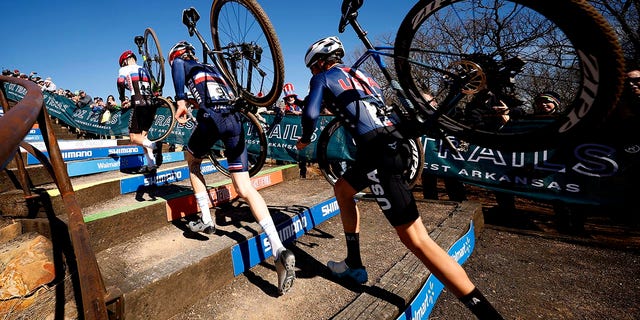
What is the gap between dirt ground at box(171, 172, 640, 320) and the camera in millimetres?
2496

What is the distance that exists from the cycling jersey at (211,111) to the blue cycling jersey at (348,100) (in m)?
0.98

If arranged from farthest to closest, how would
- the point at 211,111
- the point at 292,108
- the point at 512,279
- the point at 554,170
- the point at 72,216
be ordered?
the point at 292,108 → the point at 554,170 → the point at 512,279 → the point at 211,111 → the point at 72,216

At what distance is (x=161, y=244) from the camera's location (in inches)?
116

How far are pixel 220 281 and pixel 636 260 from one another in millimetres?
4983

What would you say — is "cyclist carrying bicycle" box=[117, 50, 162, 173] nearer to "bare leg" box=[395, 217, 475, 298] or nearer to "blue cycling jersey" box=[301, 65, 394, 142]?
"blue cycling jersey" box=[301, 65, 394, 142]

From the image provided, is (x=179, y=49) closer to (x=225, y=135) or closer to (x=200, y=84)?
(x=200, y=84)

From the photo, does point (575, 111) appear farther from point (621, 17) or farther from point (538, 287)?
point (621, 17)

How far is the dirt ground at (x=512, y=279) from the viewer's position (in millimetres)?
2496

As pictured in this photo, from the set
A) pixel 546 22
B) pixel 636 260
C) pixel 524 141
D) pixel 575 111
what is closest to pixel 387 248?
pixel 524 141

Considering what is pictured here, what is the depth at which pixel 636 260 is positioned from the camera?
11.5 feet

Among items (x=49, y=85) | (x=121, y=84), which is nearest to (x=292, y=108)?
(x=121, y=84)

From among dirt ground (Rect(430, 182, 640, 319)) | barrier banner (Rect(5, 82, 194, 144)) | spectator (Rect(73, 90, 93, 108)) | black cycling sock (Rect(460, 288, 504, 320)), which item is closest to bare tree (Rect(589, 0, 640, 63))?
dirt ground (Rect(430, 182, 640, 319))

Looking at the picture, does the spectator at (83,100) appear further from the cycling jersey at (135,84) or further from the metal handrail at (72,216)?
the metal handrail at (72,216)

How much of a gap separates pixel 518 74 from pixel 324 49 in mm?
1525
